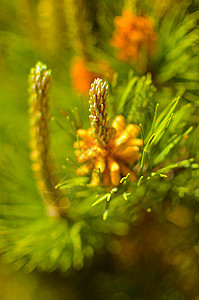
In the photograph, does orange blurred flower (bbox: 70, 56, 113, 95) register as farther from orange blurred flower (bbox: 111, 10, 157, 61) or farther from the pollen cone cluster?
the pollen cone cluster

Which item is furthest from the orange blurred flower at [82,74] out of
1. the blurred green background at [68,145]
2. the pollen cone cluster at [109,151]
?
the pollen cone cluster at [109,151]

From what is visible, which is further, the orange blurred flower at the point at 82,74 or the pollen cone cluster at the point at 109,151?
the orange blurred flower at the point at 82,74

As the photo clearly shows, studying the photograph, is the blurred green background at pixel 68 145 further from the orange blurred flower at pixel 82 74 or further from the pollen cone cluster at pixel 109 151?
the pollen cone cluster at pixel 109 151

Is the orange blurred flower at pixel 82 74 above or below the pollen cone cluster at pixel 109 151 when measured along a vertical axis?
above

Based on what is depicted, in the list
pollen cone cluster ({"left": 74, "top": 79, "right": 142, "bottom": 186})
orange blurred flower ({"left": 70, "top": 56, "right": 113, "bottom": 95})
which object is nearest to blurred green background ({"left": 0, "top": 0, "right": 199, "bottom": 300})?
orange blurred flower ({"left": 70, "top": 56, "right": 113, "bottom": 95})

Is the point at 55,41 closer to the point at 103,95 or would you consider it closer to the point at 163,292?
the point at 103,95

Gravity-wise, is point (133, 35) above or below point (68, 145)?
above

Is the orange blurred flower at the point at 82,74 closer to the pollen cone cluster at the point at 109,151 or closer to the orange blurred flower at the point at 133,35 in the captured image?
the orange blurred flower at the point at 133,35
